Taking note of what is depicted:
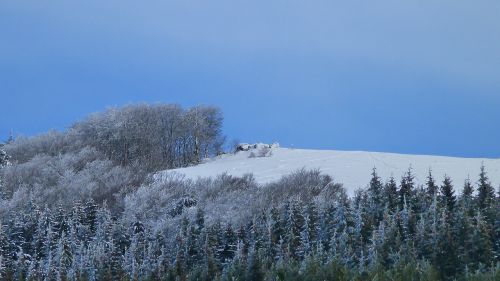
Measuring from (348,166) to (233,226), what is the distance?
23.0m

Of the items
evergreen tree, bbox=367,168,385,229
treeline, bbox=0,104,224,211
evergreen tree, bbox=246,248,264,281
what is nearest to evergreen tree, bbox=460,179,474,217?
evergreen tree, bbox=367,168,385,229

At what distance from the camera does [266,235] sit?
158 feet

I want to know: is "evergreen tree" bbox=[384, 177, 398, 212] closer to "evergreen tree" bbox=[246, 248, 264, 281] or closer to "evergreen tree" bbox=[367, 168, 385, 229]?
"evergreen tree" bbox=[367, 168, 385, 229]

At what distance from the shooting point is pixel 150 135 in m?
96.8

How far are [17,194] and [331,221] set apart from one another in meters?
31.8

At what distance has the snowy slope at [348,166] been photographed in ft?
219

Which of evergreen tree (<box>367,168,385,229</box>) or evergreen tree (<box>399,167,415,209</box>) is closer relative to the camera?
evergreen tree (<box>367,168,385,229</box>)

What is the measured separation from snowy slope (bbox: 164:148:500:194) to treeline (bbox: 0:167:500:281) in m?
5.40

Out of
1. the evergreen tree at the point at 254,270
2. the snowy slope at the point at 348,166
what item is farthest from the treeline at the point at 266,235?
the snowy slope at the point at 348,166

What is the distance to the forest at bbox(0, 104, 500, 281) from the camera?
117 feet

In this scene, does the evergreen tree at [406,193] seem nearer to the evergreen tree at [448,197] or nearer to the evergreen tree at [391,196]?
the evergreen tree at [391,196]

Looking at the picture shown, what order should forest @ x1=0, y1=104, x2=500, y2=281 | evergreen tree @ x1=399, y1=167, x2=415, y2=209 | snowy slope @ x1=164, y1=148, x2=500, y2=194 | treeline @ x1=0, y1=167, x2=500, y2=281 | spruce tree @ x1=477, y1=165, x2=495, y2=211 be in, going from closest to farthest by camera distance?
treeline @ x1=0, y1=167, x2=500, y2=281, forest @ x1=0, y1=104, x2=500, y2=281, spruce tree @ x1=477, y1=165, x2=495, y2=211, evergreen tree @ x1=399, y1=167, x2=415, y2=209, snowy slope @ x1=164, y1=148, x2=500, y2=194

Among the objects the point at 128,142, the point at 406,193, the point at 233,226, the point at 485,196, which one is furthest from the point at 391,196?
the point at 128,142

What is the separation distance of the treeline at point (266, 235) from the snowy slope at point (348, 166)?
5402 mm
